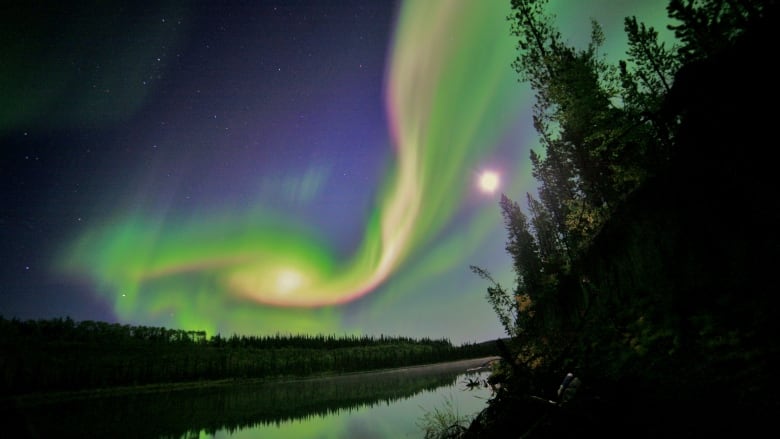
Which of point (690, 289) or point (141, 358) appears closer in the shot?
point (690, 289)

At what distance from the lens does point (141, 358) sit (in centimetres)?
11369

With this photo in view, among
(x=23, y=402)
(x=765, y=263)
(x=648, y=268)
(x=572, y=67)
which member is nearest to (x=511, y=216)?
(x=572, y=67)

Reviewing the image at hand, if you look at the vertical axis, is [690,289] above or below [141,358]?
below

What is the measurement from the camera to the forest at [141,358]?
87294 millimetres

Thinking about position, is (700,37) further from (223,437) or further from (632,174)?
(223,437)

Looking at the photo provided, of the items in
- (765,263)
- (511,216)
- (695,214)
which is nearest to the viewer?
(765,263)

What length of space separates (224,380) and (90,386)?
1362 inches

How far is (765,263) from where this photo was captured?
729cm

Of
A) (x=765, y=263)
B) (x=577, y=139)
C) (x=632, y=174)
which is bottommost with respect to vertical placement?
(x=765, y=263)

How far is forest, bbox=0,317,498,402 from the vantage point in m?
87.3

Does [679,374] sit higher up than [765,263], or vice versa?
[765,263]

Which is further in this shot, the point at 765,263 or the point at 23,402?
the point at 23,402

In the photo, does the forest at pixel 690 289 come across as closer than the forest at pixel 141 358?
Yes

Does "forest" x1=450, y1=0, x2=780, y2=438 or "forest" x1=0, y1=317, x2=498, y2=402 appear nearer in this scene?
"forest" x1=450, y1=0, x2=780, y2=438
